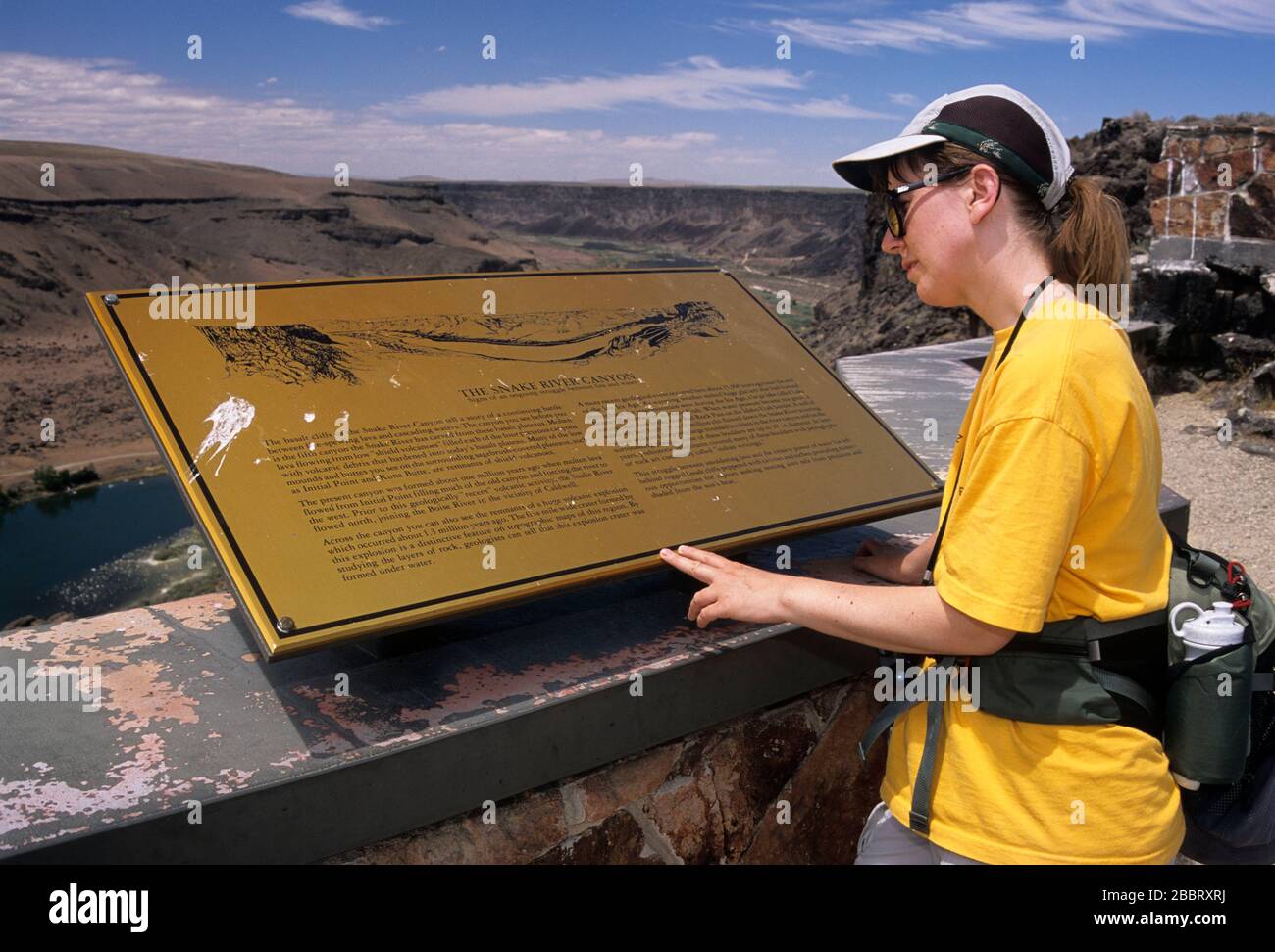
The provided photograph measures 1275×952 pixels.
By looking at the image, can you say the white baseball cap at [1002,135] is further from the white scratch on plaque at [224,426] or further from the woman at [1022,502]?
the white scratch on plaque at [224,426]

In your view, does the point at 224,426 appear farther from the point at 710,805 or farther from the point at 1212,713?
the point at 1212,713

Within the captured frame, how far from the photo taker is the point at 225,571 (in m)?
1.56

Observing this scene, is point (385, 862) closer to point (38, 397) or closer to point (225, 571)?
point (225, 571)

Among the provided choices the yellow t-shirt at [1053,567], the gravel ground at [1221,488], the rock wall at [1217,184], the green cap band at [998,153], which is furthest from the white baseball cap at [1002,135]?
the rock wall at [1217,184]

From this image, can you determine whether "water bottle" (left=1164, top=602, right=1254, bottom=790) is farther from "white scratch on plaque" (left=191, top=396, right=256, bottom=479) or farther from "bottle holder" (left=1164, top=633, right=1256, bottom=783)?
"white scratch on plaque" (left=191, top=396, right=256, bottom=479)

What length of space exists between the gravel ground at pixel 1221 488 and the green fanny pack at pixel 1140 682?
3.76 meters

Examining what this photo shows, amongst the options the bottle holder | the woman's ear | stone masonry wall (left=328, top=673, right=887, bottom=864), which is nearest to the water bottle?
the bottle holder

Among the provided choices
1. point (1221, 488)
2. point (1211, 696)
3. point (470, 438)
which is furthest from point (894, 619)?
point (1221, 488)

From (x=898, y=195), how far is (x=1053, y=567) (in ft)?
1.76

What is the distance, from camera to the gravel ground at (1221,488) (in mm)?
5051

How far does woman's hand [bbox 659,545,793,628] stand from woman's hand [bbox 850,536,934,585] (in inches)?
19.7

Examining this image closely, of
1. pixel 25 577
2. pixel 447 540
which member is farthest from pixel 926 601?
pixel 25 577

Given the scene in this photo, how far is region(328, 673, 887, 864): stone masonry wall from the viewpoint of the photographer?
1690mm

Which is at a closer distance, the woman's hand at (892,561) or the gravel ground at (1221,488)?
the woman's hand at (892,561)
